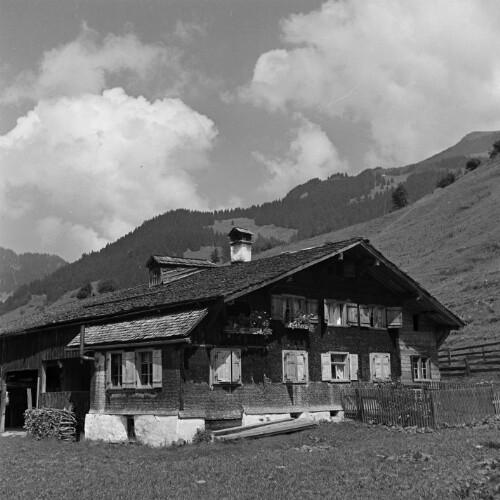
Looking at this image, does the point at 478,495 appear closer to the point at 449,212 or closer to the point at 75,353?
the point at 75,353

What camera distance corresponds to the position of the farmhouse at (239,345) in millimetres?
24531

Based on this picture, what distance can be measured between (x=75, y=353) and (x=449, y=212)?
→ 265ft

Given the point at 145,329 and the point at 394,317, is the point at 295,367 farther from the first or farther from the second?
the point at 394,317

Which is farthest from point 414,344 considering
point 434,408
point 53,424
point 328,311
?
point 53,424

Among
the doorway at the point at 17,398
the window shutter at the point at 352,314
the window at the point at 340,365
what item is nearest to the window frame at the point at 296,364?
the window at the point at 340,365

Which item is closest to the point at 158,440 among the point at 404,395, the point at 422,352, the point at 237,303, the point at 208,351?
the point at 208,351

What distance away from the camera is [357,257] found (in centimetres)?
3062

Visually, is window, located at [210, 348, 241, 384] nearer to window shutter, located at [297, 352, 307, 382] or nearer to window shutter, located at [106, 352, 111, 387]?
window shutter, located at [297, 352, 307, 382]

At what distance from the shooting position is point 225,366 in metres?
25.2

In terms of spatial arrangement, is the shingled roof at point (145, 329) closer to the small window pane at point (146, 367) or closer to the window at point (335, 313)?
the small window pane at point (146, 367)

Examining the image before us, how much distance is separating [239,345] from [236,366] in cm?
79

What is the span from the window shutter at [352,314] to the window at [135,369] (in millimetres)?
9141

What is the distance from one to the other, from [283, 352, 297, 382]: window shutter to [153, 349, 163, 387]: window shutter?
5.24m

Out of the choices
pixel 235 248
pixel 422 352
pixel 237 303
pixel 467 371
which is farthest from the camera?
pixel 467 371
